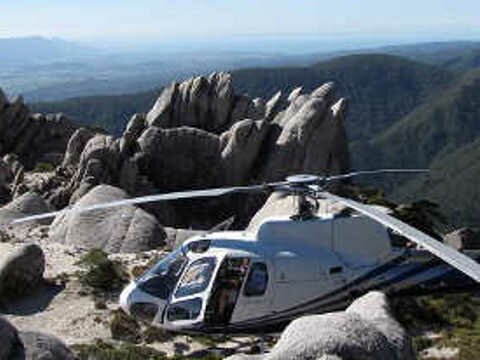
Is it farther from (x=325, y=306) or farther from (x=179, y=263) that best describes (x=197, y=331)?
(x=325, y=306)

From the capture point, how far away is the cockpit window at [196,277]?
719 inches

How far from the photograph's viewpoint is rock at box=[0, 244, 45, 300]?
24.4 metres

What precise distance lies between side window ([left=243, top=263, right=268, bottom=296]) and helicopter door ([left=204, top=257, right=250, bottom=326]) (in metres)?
0.14

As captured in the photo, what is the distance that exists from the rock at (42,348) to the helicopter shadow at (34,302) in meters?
11.0

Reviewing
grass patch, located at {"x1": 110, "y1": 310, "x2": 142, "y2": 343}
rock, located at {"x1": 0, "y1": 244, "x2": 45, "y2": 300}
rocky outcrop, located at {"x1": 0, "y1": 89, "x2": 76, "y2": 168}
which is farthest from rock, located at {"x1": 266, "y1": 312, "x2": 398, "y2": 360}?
rocky outcrop, located at {"x1": 0, "y1": 89, "x2": 76, "y2": 168}

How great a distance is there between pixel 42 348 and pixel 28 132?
183 feet

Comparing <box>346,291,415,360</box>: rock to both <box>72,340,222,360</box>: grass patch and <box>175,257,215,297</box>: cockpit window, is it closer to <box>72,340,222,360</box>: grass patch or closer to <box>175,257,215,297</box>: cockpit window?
<box>175,257,215,297</box>: cockpit window

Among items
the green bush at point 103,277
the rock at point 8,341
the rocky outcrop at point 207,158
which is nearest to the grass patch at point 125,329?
the green bush at point 103,277

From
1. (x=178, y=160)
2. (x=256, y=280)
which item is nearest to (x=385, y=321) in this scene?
(x=256, y=280)

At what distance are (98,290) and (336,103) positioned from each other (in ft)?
98.3

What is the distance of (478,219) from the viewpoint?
174 metres

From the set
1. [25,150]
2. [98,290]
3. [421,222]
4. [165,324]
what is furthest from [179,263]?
[25,150]

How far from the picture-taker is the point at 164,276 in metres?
18.9

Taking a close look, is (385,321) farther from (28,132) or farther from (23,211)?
(28,132)
